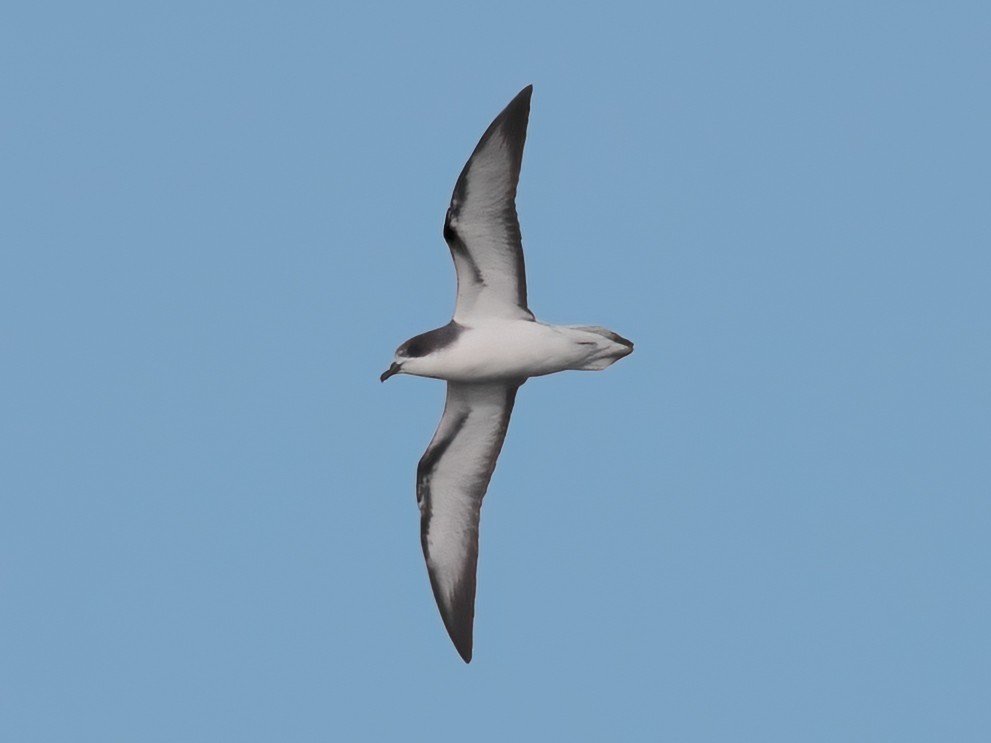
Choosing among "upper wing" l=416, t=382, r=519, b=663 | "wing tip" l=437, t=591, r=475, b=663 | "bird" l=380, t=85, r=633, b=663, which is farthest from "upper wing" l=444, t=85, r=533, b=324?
"wing tip" l=437, t=591, r=475, b=663

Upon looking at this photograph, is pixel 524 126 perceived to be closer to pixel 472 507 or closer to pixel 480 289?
pixel 480 289

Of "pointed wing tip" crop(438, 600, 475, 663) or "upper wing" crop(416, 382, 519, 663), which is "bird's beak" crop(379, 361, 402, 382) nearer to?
"upper wing" crop(416, 382, 519, 663)

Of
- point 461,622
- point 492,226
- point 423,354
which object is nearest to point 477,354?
point 423,354

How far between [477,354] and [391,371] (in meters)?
0.90

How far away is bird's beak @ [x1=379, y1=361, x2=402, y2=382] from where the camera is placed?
18.8 meters

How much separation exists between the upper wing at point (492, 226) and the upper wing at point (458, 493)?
1.25 m

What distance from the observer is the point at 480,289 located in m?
18.8

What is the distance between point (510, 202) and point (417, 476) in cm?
340

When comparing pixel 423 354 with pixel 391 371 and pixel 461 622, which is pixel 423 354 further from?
pixel 461 622

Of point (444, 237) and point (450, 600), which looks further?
point (450, 600)

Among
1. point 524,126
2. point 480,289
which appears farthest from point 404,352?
point 524,126

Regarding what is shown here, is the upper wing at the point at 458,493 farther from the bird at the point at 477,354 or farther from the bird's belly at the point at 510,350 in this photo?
the bird's belly at the point at 510,350

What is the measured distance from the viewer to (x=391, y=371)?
1880 cm

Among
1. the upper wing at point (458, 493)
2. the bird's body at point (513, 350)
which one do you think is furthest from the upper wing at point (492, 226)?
the upper wing at point (458, 493)
